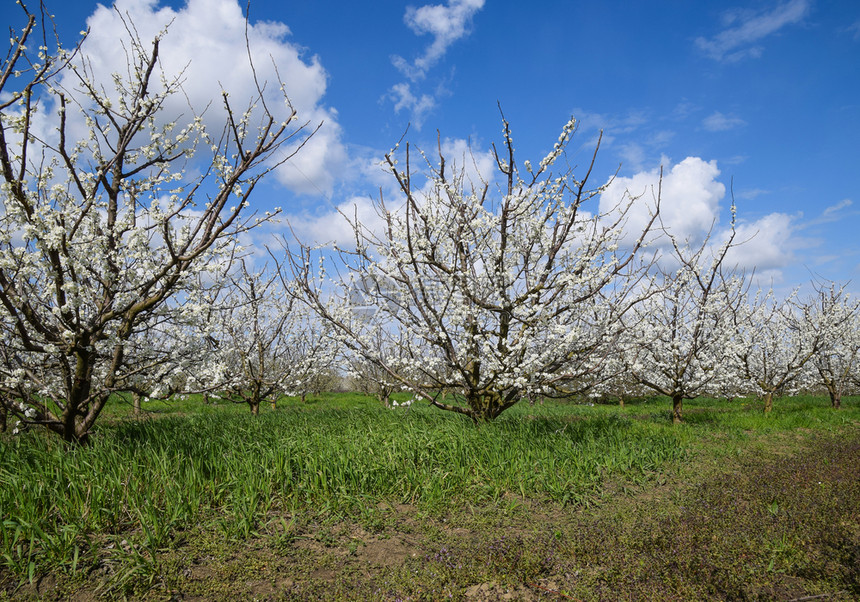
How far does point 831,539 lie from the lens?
422 cm

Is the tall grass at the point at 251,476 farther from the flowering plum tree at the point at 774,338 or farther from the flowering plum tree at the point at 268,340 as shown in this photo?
the flowering plum tree at the point at 774,338

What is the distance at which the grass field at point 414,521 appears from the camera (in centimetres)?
339

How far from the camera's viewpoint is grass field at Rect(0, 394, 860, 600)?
3.39 metres

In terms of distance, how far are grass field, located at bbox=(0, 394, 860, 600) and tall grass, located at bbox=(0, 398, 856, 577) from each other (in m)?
0.02

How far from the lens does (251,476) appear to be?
15.0 ft

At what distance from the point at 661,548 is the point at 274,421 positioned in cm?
632

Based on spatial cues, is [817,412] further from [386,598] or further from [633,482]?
[386,598]

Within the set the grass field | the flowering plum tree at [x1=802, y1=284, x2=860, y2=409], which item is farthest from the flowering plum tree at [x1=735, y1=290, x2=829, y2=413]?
the grass field

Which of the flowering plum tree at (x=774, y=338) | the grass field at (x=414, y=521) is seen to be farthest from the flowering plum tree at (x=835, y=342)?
the grass field at (x=414, y=521)

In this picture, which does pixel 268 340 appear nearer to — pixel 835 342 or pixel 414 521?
pixel 414 521

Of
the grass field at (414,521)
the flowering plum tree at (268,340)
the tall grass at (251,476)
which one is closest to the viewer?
the grass field at (414,521)

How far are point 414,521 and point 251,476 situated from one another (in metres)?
1.62

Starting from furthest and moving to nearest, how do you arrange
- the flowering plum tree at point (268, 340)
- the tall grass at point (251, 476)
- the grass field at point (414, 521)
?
1. the flowering plum tree at point (268, 340)
2. the tall grass at point (251, 476)
3. the grass field at point (414, 521)

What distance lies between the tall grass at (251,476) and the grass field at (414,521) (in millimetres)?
24
